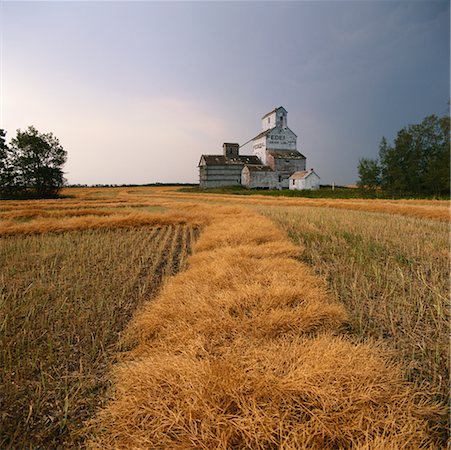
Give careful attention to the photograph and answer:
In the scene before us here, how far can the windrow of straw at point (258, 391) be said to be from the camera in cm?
150

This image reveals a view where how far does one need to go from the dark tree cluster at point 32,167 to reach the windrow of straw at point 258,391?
146 ft

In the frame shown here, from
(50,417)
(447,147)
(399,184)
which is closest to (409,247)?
(50,417)

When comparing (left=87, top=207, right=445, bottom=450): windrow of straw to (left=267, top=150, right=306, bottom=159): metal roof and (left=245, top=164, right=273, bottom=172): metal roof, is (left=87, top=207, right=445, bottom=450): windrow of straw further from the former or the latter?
(left=267, top=150, right=306, bottom=159): metal roof

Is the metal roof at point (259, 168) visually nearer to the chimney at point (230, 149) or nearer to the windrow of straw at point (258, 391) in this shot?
the chimney at point (230, 149)

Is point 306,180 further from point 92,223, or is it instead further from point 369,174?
point 92,223

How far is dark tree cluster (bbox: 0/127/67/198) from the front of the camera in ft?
115

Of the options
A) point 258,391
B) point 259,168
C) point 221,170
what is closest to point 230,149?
point 221,170

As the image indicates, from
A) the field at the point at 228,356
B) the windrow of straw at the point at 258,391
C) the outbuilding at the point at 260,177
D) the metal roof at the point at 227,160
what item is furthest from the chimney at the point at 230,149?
the windrow of straw at the point at 258,391

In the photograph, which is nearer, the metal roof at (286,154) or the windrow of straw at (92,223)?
the windrow of straw at (92,223)

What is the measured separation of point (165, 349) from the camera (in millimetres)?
2408

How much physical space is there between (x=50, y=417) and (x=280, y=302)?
242cm

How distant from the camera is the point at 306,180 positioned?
1784 inches

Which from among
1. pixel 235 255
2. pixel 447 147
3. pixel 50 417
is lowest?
pixel 50 417

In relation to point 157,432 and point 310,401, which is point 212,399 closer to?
point 157,432
